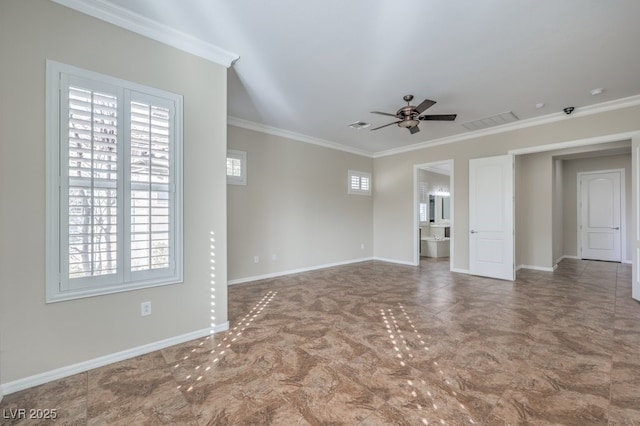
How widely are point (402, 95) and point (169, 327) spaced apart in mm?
3932

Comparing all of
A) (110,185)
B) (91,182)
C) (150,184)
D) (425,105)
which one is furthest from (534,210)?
(91,182)

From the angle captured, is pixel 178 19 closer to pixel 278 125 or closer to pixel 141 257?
pixel 141 257

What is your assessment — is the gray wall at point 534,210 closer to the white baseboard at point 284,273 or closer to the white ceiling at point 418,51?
the white ceiling at point 418,51

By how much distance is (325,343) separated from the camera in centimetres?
271

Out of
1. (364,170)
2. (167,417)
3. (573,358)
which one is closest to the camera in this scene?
(167,417)

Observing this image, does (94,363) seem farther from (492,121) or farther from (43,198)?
(492,121)

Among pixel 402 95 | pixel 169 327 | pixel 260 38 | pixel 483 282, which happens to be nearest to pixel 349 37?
pixel 260 38

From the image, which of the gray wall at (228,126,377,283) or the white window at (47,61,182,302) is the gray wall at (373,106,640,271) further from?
the white window at (47,61,182,302)

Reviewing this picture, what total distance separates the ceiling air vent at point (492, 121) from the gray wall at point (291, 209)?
271 centimetres

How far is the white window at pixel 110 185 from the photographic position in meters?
2.13

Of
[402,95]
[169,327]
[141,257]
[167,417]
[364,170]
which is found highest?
[402,95]

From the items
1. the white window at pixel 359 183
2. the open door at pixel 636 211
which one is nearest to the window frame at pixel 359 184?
the white window at pixel 359 183

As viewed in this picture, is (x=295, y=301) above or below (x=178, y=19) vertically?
below

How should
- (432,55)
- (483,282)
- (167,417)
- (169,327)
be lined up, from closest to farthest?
(167,417), (169,327), (432,55), (483,282)
